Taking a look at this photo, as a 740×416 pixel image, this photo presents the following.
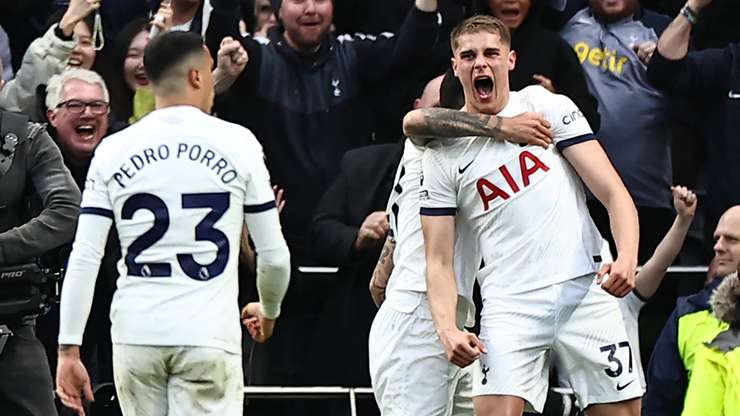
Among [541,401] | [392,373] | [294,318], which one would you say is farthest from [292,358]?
[541,401]

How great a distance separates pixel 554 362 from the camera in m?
7.80

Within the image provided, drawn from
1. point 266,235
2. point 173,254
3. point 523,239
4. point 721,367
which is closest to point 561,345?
point 523,239

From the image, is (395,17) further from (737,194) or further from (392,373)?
(392,373)

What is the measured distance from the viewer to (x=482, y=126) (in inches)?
300

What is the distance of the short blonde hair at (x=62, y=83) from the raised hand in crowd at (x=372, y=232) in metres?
1.71

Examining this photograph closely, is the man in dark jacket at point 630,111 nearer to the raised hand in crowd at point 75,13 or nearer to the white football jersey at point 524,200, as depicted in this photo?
the white football jersey at point 524,200

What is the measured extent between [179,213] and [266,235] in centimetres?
39

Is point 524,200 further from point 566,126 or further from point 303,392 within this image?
point 303,392

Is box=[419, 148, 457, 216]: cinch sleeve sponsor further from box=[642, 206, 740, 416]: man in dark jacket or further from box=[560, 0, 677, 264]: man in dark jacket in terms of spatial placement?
box=[560, 0, 677, 264]: man in dark jacket

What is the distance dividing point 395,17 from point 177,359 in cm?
450

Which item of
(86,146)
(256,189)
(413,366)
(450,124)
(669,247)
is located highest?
(450,124)

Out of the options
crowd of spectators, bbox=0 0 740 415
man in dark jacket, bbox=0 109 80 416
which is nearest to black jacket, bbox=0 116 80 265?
man in dark jacket, bbox=0 109 80 416

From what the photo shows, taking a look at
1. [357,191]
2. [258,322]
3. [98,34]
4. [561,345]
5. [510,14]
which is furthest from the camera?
[98,34]

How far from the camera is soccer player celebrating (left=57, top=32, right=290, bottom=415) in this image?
6.96 metres
